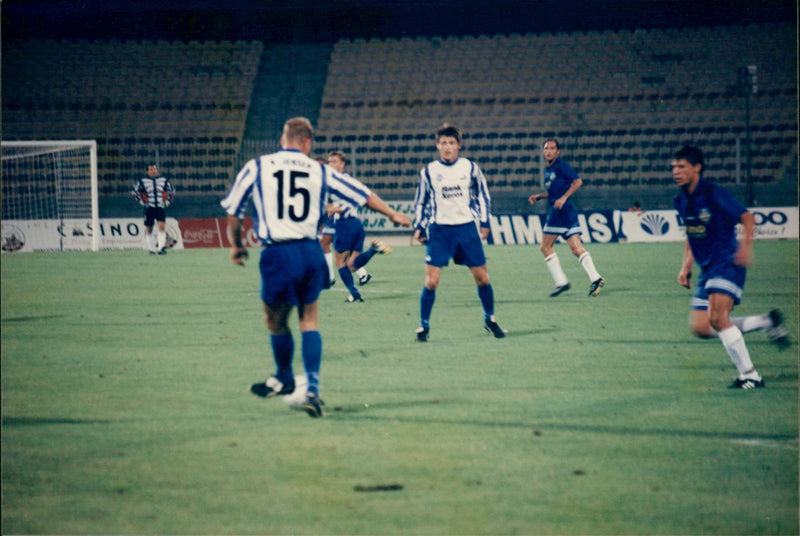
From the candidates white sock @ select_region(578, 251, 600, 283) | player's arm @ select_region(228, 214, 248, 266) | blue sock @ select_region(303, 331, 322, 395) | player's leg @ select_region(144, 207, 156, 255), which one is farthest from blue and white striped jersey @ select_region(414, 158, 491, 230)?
player's leg @ select_region(144, 207, 156, 255)

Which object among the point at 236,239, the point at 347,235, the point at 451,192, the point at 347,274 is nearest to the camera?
the point at 236,239

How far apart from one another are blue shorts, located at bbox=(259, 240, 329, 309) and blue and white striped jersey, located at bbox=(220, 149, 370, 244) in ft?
0.27

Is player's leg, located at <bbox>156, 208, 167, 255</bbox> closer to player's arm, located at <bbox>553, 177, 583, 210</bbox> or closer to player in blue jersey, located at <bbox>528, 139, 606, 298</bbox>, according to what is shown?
player in blue jersey, located at <bbox>528, 139, 606, 298</bbox>

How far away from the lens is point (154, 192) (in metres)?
28.1

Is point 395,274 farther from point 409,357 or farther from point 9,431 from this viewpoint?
point 9,431

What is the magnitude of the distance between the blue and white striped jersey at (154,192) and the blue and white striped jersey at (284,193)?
70.1 ft

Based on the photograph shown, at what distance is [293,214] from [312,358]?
995 millimetres

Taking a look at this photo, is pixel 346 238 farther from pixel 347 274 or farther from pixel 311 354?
pixel 311 354

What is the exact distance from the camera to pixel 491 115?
126 feet

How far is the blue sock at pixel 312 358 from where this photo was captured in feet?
23.2

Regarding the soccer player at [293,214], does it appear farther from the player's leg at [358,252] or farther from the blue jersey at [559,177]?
the blue jersey at [559,177]

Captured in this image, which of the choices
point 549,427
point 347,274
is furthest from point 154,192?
point 549,427

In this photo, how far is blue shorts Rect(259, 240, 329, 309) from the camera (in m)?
7.22

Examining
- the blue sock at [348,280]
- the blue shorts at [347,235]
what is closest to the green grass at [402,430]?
the blue sock at [348,280]
